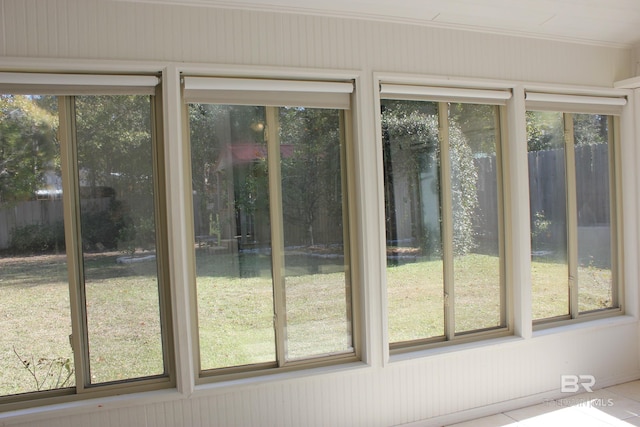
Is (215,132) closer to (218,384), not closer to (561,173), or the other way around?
(218,384)

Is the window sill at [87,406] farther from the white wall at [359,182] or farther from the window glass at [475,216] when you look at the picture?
the window glass at [475,216]

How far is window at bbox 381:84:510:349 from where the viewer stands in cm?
307

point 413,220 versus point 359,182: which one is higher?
point 359,182

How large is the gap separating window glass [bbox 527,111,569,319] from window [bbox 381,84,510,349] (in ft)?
1.02

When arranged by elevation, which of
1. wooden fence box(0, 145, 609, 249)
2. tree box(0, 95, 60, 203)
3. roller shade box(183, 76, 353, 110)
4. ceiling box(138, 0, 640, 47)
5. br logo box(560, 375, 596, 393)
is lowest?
br logo box(560, 375, 596, 393)

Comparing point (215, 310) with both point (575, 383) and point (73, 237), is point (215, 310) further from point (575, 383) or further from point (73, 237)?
point (575, 383)

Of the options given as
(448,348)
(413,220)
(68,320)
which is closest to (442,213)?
(413,220)

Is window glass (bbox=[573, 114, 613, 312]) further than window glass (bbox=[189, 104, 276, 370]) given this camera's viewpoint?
Yes

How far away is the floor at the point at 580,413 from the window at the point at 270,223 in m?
1.20

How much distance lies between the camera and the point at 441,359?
3051 mm

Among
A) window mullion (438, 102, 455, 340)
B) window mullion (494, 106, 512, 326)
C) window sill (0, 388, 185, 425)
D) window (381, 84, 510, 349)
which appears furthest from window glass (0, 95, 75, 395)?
window mullion (494, 106, 512, 326)

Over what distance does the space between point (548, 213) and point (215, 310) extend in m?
2.62

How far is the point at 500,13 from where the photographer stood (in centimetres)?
294

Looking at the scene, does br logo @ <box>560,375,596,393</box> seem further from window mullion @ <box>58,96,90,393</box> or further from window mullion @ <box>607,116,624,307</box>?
window mullion @ <box>58,96,90,393</box>
